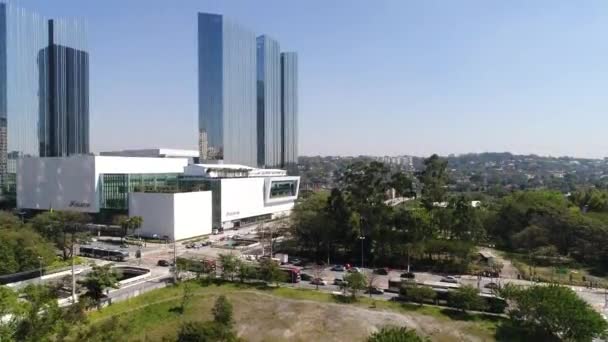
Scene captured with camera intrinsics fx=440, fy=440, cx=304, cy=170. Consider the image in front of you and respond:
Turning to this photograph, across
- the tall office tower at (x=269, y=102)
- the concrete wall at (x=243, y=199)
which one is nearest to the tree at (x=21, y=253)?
the concrete wall at (x=243, y=199)

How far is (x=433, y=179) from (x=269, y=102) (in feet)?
300

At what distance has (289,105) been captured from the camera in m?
148

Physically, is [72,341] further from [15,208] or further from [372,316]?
[15,208]

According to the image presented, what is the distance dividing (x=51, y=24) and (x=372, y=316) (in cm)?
11505

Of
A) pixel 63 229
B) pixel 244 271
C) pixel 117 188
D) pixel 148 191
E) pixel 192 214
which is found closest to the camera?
pixel 244 271

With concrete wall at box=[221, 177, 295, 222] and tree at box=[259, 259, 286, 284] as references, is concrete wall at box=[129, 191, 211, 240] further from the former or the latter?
tree at box=[259, 259, 286, 284]

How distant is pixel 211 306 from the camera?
1310 inches

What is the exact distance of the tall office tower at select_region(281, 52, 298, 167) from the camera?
5699 inches

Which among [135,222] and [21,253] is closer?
[21,253]

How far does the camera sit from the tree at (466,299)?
31719 millimetres

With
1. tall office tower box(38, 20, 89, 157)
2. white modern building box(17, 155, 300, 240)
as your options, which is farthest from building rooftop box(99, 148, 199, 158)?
tall office tower box(38, 20, 89, 157)

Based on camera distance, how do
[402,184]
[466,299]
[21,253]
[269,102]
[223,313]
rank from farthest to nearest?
1. [269,102]
2. [402,184]
3. [21,253]
4. [466,299]
5. [223,313]

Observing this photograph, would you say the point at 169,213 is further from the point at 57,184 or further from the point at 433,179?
the point at 433,179

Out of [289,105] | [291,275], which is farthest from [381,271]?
[289,105]
